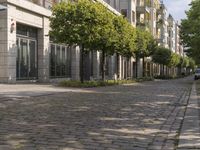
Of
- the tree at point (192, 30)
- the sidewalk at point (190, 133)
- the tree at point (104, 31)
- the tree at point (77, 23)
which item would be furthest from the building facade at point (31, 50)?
the sidewalk at point (190, 133)

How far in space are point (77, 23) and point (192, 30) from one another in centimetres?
2154

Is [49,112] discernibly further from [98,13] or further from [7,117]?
[98,13]

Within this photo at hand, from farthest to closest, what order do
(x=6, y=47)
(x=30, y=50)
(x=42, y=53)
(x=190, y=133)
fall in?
(x=42, y=53), (x=30, y=50), (x=6, y=47), (x=190, y=133)

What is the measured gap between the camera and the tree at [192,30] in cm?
4697

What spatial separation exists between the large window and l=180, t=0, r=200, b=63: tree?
1297cm

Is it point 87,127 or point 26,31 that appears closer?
point 87,127

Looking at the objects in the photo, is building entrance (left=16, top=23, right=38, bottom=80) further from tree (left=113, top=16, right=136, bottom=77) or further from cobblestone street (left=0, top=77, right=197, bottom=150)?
cobblestone street (left=0, top=77, right=197, bottom=150)

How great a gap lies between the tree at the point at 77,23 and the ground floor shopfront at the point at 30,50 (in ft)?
10.1

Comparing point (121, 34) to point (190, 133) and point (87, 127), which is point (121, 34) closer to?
point (87, 127)

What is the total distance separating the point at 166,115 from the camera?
13.3 metres

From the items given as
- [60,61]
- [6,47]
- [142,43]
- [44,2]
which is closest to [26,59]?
[6,47]

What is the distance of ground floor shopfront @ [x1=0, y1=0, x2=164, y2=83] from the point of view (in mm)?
30078

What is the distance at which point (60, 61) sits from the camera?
133 ft

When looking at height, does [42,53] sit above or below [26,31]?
below
